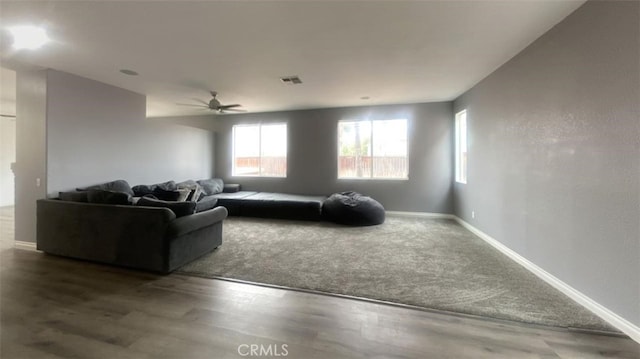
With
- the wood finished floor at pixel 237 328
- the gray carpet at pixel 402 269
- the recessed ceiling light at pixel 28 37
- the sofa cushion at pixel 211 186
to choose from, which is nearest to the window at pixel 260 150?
the sofa cushion at pixel 211 186

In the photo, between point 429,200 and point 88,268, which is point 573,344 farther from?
point 88,268

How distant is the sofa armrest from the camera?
9.43 ft

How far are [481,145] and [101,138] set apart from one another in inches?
252

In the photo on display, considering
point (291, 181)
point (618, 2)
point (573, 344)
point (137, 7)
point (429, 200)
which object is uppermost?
point (137, 7)

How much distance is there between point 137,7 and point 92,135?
9.80 feet

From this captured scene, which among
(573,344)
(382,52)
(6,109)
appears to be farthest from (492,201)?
(6,109)

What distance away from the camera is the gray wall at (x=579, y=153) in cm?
189

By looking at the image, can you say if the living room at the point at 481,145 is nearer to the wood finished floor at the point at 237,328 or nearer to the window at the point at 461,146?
the window at the point at 461,146

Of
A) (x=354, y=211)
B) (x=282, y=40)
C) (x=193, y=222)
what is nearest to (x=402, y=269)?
(x=354, y=211)

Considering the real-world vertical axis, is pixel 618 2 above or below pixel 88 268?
above

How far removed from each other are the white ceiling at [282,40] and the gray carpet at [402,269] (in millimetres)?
2625

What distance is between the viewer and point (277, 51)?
319 centimetres

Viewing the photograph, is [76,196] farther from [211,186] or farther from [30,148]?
[211,186]

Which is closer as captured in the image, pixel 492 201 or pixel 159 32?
pixel 159 32
